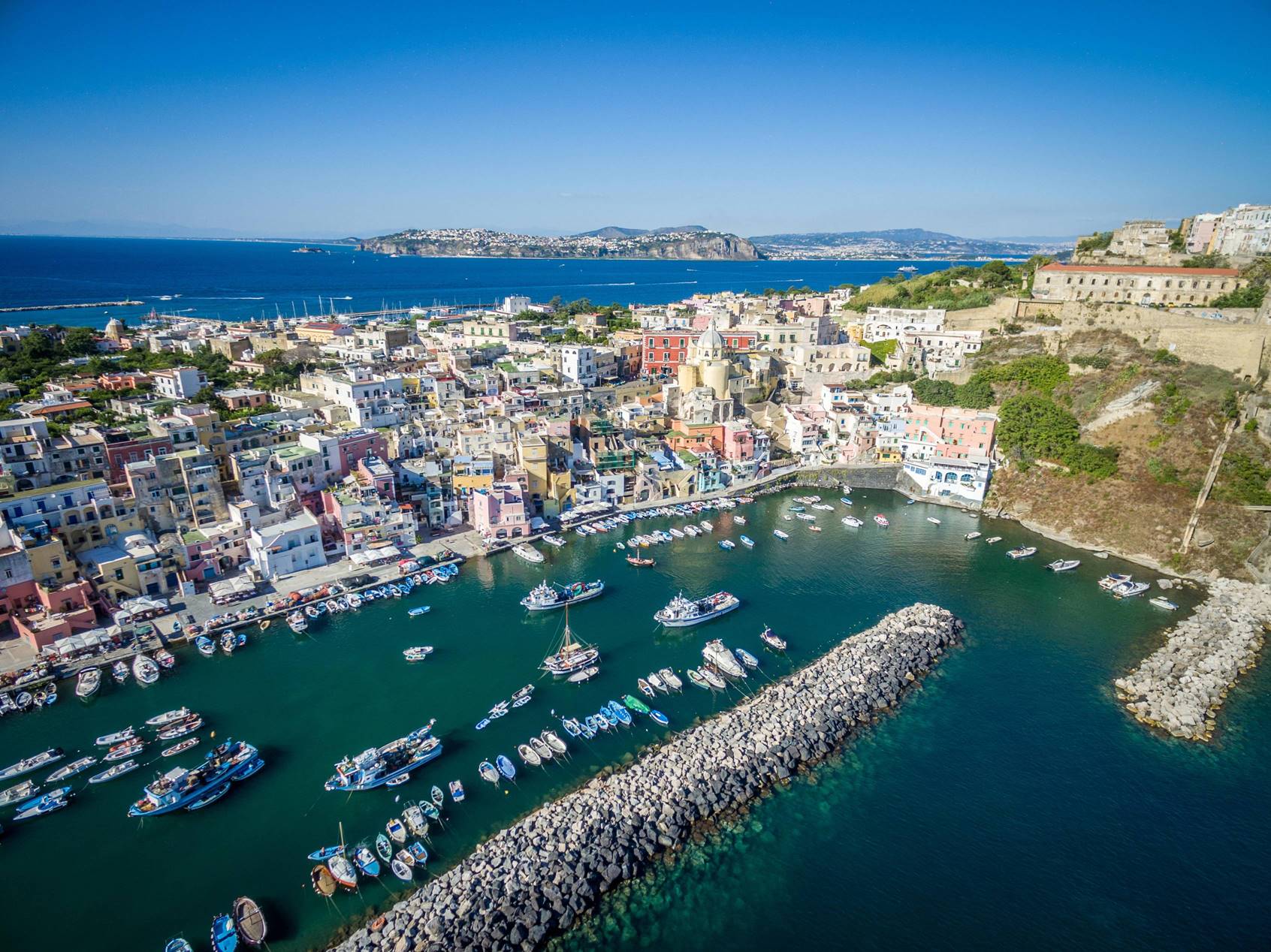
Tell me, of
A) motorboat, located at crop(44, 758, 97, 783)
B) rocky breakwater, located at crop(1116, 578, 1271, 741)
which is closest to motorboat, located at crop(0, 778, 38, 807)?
motorboat, located at crop(44, 758, 97, 783)

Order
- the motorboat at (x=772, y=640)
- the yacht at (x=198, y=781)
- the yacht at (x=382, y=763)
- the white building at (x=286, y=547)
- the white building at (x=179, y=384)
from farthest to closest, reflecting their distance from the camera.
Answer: the white building at (x=179, y=384) < the white building at (x=286, y=547) < the motorboat at (x=772, y=640) < the yacht at (x=382, y=763) < the yacht at (x=198, y=781)

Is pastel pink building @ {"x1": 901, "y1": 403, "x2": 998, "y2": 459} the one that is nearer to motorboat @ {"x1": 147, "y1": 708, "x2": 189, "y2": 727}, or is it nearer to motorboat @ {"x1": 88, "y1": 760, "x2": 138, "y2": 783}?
motorboat @ {"x1": 147, "y1": 708, "x2": 189, "y2": 727}

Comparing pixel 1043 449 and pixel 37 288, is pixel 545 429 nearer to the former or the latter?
pixel 1043 449

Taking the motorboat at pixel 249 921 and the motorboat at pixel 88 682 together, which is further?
the motorboat at pixel 88 682

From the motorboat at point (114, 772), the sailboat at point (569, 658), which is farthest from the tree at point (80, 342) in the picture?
the sailboat at point (569, 658)

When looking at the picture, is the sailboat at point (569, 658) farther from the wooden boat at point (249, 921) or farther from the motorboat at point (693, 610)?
the wooden boat at point (249, 921)

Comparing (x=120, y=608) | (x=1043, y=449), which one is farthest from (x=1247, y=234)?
(x=120, y=608)

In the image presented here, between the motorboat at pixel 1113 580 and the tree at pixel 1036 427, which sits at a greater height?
the tree at pixel 1036 427
